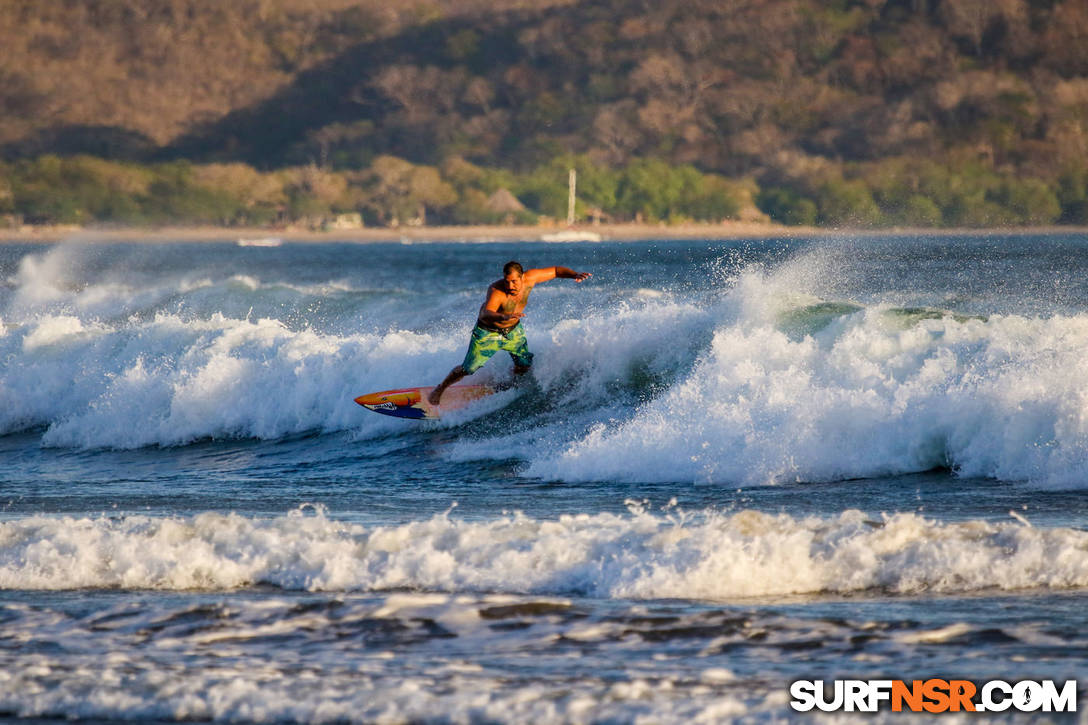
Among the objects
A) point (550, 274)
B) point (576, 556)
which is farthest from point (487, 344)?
point (576, 556)

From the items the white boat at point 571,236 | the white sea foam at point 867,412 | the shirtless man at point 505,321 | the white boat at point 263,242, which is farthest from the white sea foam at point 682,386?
the white boat at point 263,242

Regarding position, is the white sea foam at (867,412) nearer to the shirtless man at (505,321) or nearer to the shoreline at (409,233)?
the shirtless man at (505,321)

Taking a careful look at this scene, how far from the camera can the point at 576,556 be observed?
8.45m

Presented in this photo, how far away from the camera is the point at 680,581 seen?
8008 mm

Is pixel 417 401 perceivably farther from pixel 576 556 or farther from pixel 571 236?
→ pixel 571 236

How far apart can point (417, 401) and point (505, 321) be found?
1.87m

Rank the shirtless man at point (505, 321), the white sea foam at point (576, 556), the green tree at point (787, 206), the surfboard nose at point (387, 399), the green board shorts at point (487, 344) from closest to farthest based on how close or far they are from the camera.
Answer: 1. the white sea foam at point (576, 556)
2. the shirtless man at point (505, 321)
3. the green board shorts at point (487, 344)
4. the surfboard nose at point (387, 399)
5. the green tree at point (787, 206)

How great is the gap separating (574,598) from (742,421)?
17.4 feet

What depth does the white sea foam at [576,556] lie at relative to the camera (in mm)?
8008

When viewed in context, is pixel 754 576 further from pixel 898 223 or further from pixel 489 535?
pixel 898 223

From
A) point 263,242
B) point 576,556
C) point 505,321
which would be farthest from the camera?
point 263,242

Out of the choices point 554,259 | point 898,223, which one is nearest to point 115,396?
point 554,259

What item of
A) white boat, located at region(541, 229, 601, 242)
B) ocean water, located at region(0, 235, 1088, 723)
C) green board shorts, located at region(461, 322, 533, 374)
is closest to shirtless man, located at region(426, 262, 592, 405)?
green board shorts, located at region(461, 322, 533, 374)

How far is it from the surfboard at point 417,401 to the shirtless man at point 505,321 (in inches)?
11.1
